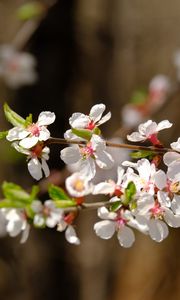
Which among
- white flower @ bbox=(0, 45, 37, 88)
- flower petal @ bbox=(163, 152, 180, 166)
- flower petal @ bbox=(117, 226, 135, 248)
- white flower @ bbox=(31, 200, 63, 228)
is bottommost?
white flower @ bbox=(0, 45, 37, 88)

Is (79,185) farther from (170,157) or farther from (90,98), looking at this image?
(90,98)

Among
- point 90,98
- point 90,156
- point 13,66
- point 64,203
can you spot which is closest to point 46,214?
point 64,203

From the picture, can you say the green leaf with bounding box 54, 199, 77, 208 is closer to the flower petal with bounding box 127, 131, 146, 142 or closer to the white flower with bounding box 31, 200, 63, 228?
the white flower with bounding box 31, 200, 63, 228

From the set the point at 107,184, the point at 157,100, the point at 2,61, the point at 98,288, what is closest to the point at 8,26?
the point at 2,61

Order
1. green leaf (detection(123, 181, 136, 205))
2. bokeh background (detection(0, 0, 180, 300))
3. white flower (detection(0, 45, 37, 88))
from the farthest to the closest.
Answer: bokeh background (detection(0, 0, 180, 300)) < white flower (detection(0, 45, 37, 88)) < green leaf (detection(123, 181, 136, 205))

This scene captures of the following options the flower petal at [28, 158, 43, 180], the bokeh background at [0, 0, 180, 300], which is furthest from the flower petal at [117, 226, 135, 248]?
the bokeh background at [0, 0, 180, 300]

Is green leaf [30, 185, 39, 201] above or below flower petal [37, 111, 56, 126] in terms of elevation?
below

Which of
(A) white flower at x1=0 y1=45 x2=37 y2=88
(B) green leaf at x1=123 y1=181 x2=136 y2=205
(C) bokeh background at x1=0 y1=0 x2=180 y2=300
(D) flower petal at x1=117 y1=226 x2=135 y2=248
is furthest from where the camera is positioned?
(C) bokeh background at x1=0 y1=0 x2=180 y2=300
